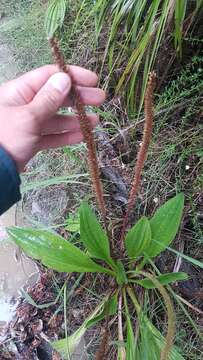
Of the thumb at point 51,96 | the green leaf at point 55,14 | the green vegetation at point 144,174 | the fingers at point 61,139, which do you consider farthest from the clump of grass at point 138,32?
the thumb at point 51,96

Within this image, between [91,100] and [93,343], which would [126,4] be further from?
[93,343]

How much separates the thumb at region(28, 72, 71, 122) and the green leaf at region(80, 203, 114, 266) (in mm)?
373

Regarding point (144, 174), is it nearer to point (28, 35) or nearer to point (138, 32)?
point (138, 32)

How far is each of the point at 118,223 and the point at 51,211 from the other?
0.29 meters

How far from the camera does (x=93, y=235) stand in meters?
1.31

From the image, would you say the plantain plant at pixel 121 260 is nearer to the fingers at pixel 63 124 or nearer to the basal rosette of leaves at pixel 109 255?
the basal rosette of leaves at pixel 109 255

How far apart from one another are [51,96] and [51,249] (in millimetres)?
512

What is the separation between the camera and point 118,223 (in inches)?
58.8

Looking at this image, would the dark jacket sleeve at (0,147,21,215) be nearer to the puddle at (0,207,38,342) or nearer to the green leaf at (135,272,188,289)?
the green leaf at (135,272,188,289)

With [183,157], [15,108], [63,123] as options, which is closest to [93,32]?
[183,157]

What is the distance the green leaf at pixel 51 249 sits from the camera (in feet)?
4.29

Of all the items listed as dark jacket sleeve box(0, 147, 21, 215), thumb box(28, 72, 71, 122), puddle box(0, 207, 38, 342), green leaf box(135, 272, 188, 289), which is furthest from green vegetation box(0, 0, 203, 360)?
thumb box(28, 72, 71, 122)

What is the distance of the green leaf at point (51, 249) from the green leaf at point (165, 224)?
183mm

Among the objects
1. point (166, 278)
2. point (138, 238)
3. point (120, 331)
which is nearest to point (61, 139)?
point (138, 238)
